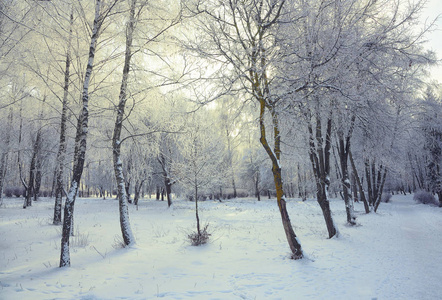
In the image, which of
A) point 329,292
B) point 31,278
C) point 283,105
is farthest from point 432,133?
point 31,278

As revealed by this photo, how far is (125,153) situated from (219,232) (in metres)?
5.32

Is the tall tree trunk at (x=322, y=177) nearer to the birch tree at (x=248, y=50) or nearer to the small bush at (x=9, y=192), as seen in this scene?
the birch tree at (x=248, y=50)

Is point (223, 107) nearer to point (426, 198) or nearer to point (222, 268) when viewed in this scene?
point (222, 268)

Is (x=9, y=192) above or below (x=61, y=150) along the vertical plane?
below

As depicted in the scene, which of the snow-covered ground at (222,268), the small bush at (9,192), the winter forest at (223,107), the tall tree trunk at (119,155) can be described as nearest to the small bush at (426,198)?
the winter forest at (223,107)

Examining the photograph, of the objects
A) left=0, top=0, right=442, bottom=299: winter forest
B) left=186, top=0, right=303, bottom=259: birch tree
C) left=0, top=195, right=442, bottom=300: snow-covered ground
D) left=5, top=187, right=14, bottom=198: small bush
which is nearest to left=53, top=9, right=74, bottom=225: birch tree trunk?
left=0, top=0, right=442, bottom=299: winter forest

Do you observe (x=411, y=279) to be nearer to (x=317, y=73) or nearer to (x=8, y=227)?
(x=317, y=73)

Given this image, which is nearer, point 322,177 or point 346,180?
point 322,177

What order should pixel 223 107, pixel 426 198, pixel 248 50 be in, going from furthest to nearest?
pixel 426 198
pixel 223 107
pixel 248 50

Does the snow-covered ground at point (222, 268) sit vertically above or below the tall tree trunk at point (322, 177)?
below

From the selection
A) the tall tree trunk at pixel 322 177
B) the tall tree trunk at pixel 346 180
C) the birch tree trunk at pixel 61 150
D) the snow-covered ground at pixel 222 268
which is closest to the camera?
the snow-covered ground at pixel 222 268

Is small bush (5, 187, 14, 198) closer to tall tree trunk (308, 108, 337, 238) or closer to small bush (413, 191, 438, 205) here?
tall tree trunk (308, 108, 337, 238)

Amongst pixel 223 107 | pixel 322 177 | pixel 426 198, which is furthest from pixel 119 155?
pixel 426 198

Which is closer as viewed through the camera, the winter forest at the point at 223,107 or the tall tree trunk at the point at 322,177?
the winter forest at the point at 223,107
